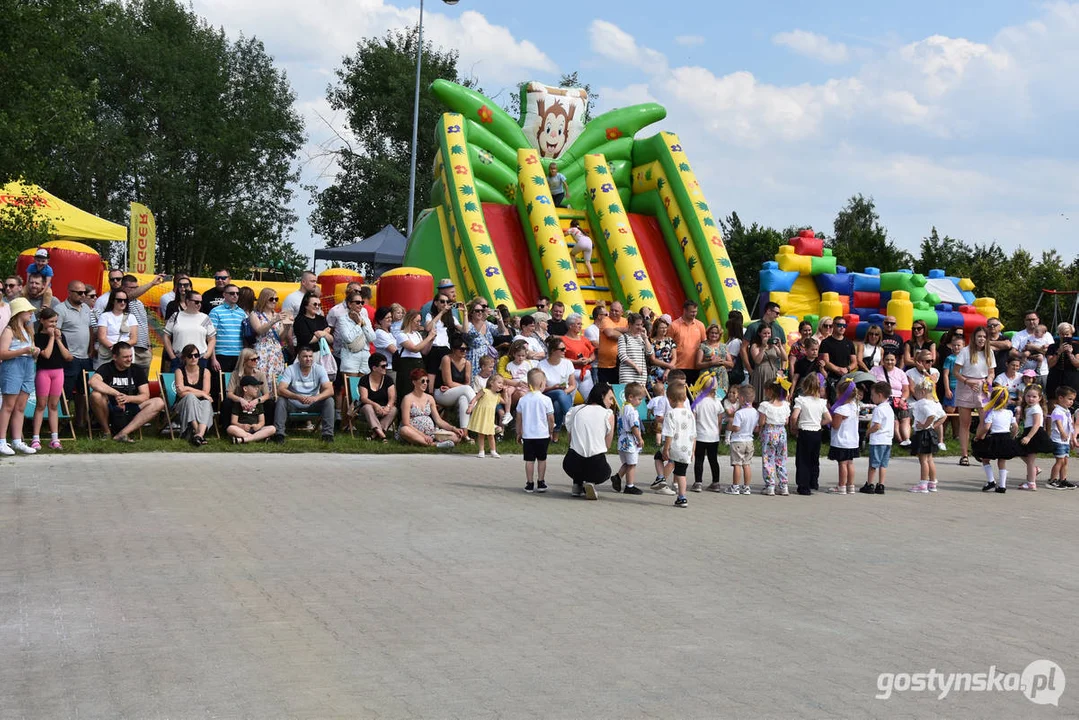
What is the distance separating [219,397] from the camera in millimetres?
14156

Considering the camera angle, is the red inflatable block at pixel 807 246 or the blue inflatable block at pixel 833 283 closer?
the blue inflatable block at pixel 833 283

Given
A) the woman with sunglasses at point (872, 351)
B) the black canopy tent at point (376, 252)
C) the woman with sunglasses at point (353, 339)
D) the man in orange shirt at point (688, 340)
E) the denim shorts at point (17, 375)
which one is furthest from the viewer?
the black canopy tent at point (376, 252)

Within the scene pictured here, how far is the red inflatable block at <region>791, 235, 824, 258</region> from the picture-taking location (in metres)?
23.8

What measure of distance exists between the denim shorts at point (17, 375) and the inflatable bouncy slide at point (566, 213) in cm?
849

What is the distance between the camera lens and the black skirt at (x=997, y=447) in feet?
42.8

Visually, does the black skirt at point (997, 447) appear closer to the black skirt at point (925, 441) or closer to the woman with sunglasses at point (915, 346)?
the black skirt at point (925, 441)

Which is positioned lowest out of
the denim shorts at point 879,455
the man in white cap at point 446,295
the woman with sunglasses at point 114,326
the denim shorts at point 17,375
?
the denim shorts at point 879,455

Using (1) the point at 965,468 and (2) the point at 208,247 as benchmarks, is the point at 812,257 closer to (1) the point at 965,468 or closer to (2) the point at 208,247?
(1) the point at 965,468

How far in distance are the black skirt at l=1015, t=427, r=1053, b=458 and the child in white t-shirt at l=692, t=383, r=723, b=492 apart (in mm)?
3565

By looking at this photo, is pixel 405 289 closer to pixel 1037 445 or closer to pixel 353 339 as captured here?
pixel 353 339

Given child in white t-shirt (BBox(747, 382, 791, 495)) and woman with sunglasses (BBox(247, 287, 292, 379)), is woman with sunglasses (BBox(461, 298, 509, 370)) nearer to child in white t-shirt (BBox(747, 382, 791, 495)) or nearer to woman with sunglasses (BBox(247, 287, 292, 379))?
woman with sunglasses (BBox(247, 287, 292, 379))

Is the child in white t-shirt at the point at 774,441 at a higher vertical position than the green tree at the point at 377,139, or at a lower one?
lower

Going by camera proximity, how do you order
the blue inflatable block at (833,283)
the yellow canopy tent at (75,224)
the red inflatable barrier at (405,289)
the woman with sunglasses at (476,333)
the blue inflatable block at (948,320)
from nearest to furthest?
1. the woman with sunglasses at (476,333)
2. the red inflatable barrier at (405,289)
3. the blue inflatable block at (948,320)
4. the blue inflatable block at (833,283)
5. the yellow canopy tent at (75,224)

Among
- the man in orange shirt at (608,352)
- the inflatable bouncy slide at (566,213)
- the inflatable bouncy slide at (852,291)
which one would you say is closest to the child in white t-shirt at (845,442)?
the man in orange shirt at (608,352)
